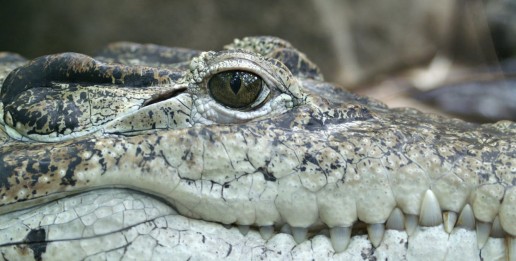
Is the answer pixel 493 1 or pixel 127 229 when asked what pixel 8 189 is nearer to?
pixel 127 229

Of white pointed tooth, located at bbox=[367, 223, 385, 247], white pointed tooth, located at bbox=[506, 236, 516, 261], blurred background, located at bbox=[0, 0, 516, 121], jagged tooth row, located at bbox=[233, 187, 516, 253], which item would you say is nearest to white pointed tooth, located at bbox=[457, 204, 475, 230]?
jagged tooth row, located at bbox=[233, 187, 516, 253]

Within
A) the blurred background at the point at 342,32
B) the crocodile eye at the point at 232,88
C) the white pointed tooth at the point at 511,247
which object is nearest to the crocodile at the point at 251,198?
the white pointed tooth at the point at 511,247

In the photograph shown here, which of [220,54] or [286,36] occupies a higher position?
[286,36]

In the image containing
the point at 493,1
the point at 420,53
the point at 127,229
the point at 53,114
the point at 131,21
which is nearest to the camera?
the point at 127,229

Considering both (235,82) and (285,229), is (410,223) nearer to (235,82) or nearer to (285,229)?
(285,229)

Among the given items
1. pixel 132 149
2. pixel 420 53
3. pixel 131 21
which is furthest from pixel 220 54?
pixel 420 53

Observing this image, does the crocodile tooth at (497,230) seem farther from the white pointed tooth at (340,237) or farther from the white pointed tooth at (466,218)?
the white pointed tooth at (340,237)

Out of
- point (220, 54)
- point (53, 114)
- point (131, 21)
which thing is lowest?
point (53, 114)
